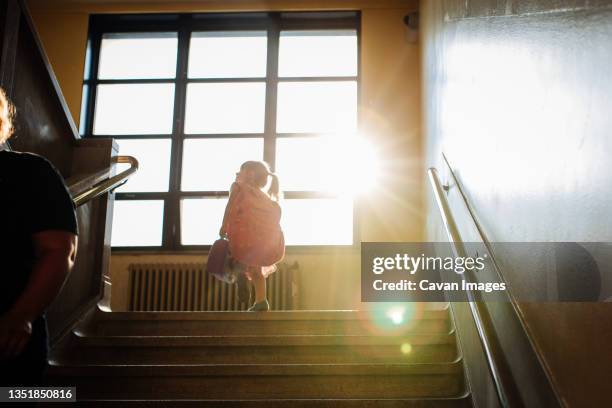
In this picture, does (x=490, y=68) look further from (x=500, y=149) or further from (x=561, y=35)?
(x=561, y=35)

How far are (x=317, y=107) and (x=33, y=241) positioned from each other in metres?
6.69

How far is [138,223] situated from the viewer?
8047 mm

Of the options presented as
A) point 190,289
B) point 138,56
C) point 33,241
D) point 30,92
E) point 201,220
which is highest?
point 138,56

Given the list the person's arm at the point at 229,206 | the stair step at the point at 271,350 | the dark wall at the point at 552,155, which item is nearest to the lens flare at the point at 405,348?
the stair step at the point at 271,350

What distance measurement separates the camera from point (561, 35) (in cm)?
237

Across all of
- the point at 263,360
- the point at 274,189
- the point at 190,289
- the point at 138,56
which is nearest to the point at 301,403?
the point at 263,360

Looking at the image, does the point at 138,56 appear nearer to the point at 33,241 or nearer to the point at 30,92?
the point at 30,92

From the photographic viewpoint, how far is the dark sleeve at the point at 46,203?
178cm

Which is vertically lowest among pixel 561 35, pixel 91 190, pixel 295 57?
pixel 91 190

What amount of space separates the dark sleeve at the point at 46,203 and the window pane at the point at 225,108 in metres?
6.51

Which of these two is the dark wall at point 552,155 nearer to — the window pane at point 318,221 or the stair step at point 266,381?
the stair step at point 266,381

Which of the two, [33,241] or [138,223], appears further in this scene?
[138,223]

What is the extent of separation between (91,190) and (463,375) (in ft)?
7.79

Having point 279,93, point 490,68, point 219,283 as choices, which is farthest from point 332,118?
point 490,68
